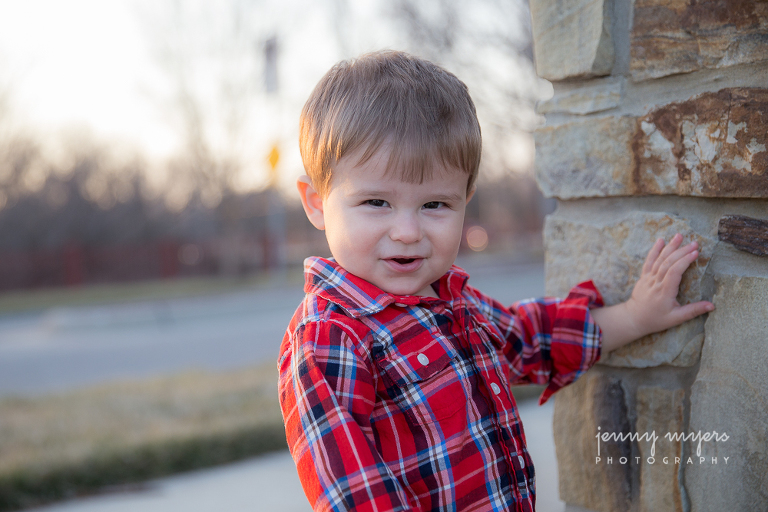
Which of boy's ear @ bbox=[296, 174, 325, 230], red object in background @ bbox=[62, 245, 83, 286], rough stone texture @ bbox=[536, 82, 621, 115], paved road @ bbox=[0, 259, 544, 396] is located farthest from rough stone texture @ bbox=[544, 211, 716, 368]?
red object in background @ bbox=[62, 245, 83, 286]

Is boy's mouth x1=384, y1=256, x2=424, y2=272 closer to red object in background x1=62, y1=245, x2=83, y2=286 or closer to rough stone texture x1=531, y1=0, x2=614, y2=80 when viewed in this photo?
rough stone texture x1=531, y1=0, x2=614, y2=80

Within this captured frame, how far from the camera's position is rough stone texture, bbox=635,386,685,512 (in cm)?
136

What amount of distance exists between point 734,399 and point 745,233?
339 millimetres

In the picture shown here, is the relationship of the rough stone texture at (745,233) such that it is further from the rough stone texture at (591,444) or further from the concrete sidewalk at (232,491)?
the concrete sidewalk at (232,491)

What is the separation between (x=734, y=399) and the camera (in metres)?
1.25

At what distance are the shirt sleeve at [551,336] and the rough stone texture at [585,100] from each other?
42 centimetres

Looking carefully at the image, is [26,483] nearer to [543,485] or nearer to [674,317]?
[543,485]

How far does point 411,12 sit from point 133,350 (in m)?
5.42

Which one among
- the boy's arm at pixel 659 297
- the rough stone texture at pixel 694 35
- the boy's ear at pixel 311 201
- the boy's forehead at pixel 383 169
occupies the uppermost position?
the rough stone texture at pixel 694 35

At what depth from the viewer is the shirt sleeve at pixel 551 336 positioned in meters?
1.48

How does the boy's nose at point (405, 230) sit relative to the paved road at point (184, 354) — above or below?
above

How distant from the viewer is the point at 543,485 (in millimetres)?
2273

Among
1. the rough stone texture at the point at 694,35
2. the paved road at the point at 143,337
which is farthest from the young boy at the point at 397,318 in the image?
the paved road at the point at 143,337

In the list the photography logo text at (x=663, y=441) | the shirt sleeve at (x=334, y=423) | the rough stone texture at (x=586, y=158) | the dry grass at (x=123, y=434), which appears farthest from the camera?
the dry grass at (x=123, y=434)
